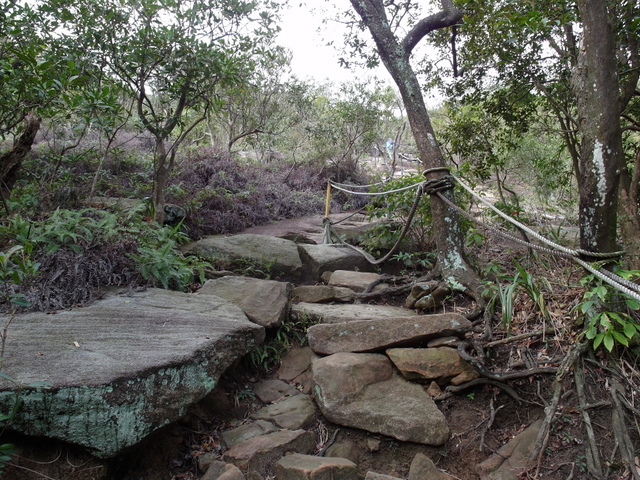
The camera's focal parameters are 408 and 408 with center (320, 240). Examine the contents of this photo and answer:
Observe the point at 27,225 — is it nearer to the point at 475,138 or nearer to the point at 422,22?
the point at 422,22

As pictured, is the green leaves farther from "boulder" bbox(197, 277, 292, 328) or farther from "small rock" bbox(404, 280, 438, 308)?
"boulder" bbox(197, 277, 292, 328)

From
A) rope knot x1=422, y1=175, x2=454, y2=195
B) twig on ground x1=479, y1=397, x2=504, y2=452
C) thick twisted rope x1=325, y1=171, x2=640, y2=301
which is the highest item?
rope knot x1=422, y1=175, x2=454, y2=195

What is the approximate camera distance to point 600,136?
7.30 ft

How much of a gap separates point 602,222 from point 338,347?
1.84m

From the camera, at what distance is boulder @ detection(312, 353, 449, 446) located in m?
2.35

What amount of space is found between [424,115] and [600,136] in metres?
2.08

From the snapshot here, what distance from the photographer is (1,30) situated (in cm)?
335

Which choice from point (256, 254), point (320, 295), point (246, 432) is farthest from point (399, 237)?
point (246, 432)

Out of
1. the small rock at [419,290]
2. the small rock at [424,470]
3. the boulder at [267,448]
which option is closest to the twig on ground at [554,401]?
the small rock at [424,470]

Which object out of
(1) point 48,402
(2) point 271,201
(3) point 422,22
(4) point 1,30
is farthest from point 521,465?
(2) point 271,201

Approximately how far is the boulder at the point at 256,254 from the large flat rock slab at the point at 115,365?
5.68ft

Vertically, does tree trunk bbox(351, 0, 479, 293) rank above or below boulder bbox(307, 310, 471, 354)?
above

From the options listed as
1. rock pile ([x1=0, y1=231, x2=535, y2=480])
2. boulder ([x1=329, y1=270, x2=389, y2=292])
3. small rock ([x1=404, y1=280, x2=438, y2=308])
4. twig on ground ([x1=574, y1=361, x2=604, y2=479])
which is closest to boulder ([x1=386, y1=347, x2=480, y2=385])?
rock pile ([x1=0, y1=231, x2=535, y2=480])

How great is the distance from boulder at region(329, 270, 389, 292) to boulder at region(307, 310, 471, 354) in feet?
3.95
